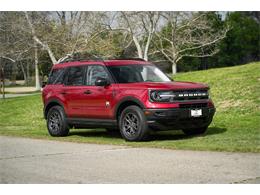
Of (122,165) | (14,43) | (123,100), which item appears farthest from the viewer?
(14,43)

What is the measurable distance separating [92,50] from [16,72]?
397 cm

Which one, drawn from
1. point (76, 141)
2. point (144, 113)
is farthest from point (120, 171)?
point (76, 141)

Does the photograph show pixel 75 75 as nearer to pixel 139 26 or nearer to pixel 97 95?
pixel 97 95

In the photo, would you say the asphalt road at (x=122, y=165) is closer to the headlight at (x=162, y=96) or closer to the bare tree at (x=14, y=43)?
the headlight at (x=162, y=96)

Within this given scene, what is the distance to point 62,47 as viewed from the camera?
1022 inches

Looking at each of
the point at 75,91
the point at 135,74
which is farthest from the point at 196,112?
the point at 75,91

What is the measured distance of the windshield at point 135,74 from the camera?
38.4ft

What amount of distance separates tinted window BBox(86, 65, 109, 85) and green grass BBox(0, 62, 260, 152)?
51.5 inches

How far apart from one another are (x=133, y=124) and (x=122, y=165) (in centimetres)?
296

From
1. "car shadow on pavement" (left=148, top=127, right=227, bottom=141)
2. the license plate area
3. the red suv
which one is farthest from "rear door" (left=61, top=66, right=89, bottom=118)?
the license plate area

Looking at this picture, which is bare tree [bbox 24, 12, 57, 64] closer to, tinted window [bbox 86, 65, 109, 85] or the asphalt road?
tinted window [bbox 86, 65, 109, 85]

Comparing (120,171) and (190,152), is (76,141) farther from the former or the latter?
(120,171)

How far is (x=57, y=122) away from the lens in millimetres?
12953

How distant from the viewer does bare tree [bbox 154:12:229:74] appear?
31.3 metres
